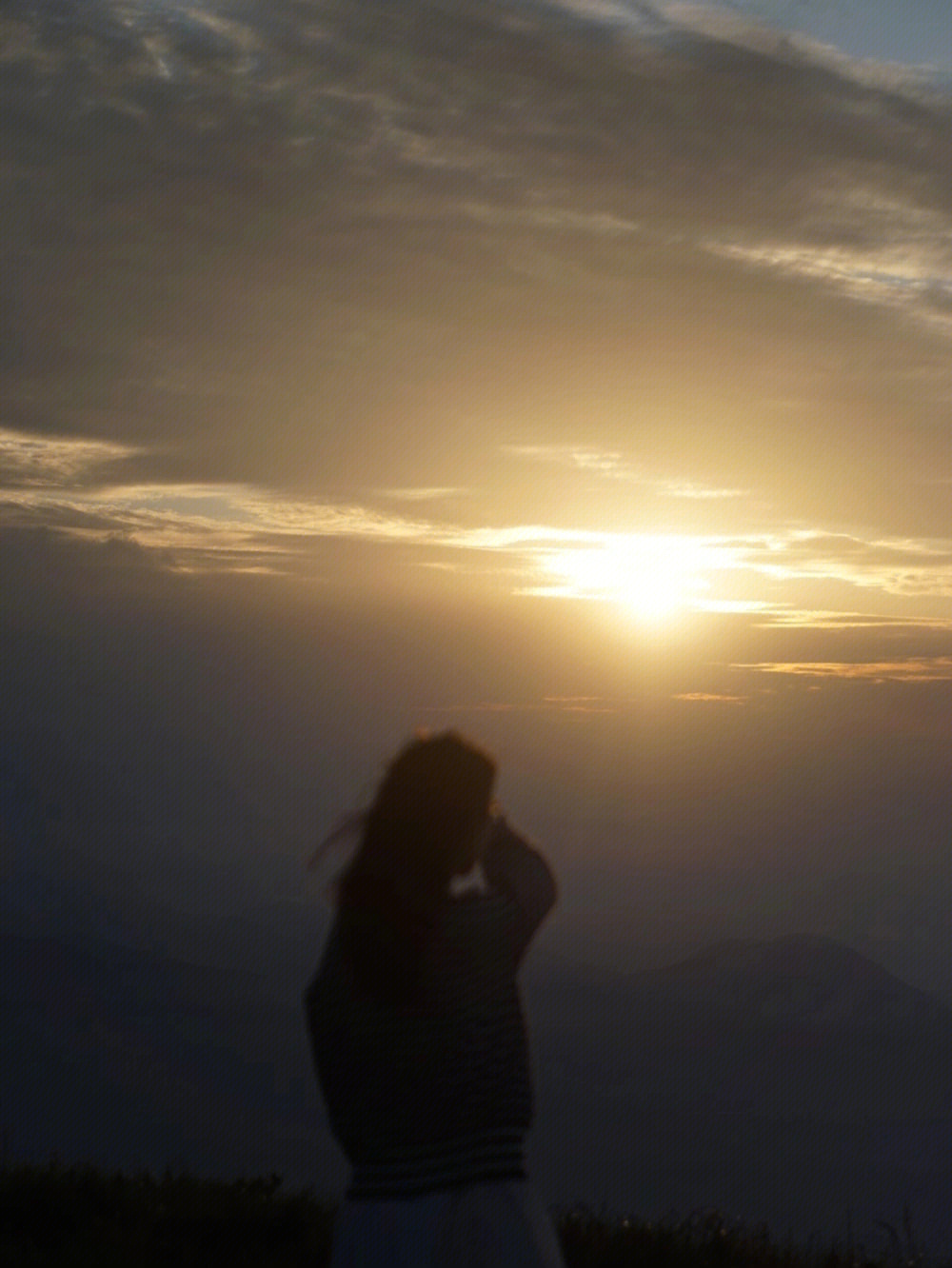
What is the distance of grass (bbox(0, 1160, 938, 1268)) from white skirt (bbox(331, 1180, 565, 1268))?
9.14ft

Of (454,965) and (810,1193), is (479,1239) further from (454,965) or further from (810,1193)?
(810,1193)

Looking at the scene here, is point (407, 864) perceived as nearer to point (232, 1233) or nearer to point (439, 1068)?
point (439, 1068)

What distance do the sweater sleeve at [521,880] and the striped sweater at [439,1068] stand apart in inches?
3.7

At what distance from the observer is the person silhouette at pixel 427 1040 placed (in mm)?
4008

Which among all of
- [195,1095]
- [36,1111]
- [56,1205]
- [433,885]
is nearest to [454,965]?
[433,885]

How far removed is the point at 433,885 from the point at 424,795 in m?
0.23

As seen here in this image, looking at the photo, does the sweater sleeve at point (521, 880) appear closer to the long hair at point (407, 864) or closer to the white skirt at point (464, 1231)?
the long hair at point (407, 864)

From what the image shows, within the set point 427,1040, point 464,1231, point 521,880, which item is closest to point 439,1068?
point 427,1040

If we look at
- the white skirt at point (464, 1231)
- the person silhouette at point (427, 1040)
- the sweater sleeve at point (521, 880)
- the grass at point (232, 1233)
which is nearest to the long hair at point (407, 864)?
the person silhouette at point (427, 1040)

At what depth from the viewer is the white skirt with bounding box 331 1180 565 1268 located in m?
4.02

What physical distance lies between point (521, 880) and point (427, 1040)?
0.49m

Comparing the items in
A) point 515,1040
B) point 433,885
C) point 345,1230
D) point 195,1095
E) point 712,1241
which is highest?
point 433,885

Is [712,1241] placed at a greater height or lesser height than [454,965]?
lesser

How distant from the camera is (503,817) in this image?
4383 mm
